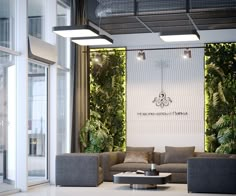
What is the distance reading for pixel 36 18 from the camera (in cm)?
1194

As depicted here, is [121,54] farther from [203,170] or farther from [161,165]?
[203,170]

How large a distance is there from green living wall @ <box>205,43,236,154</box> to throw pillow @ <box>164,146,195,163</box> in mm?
665

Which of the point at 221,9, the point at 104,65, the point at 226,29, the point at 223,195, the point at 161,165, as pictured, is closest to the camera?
the point at 223,195

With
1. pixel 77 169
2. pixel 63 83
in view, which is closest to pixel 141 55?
pixel 63 83

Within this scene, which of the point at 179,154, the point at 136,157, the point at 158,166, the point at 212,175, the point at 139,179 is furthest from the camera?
the point at 136,157

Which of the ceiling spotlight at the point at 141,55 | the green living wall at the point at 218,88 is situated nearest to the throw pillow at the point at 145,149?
the green living wall at the point at 218,88

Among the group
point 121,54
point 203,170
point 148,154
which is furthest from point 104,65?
point 203,170

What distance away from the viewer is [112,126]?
14.4m

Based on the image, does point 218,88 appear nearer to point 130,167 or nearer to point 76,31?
point 130,167

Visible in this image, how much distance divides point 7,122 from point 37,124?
1.43 meters

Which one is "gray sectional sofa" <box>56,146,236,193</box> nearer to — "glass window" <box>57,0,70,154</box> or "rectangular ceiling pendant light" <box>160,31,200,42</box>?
"glass window" <box>57,0,70,154</box>

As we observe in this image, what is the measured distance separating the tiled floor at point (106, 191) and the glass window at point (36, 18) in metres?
3.52

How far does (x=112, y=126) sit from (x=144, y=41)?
100 inches

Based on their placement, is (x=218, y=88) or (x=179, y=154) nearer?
(x=179, y=154)
